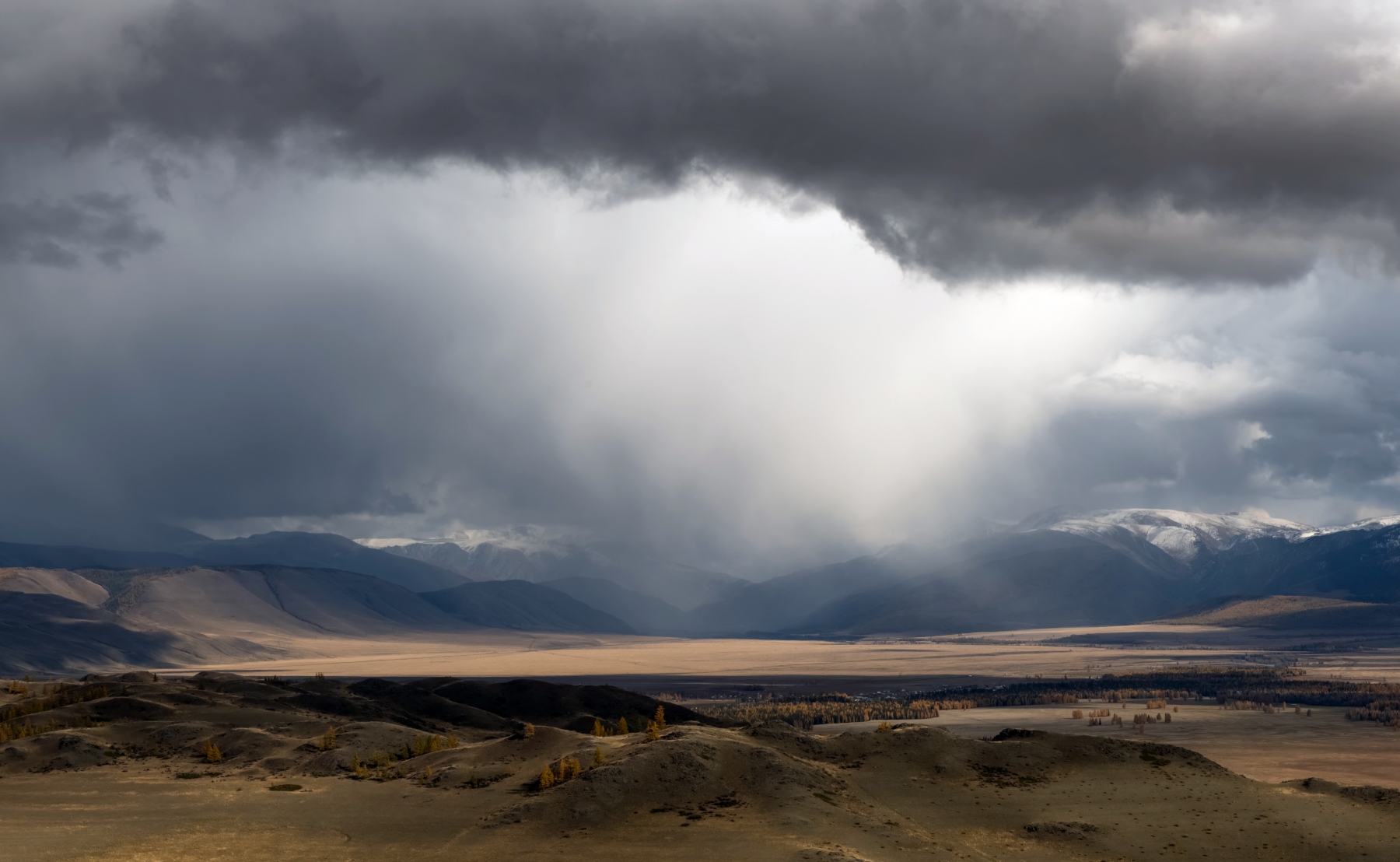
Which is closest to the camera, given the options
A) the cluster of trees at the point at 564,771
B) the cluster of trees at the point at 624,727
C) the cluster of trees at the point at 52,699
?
the cluster of trees at the point at 564,771

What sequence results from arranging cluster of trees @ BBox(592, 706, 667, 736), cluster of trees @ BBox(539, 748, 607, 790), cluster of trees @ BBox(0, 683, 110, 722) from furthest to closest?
cluster of trees @ BBox(0, 683, 110, 722), cluster of trees @ BBox(592, 706, 667, 736), cluster of trees @ BBox(539, 748, 607, 790)

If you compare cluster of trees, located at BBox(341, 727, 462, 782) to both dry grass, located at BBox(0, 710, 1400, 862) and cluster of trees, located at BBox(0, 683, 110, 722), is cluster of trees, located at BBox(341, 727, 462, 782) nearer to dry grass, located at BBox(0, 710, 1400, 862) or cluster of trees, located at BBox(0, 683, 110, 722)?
dry grass, located at BBox(0, 710, 1400, 862)

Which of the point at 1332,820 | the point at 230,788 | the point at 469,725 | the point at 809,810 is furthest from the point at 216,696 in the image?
the point at 1332,820

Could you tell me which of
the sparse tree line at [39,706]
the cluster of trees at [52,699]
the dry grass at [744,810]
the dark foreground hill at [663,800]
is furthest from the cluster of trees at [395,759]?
the cluster of trees at [52,699]

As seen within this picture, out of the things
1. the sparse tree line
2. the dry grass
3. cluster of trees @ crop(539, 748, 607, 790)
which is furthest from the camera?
the sparse tree line

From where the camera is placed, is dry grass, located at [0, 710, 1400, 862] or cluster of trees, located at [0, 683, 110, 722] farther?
cluster of trees, located at [0, 683, 110, 722]

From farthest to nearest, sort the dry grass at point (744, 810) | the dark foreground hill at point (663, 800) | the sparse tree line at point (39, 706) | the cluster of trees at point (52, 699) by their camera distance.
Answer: the cluster of trees at point (52, 699)
the sparse tree line at point (39, 706)
the dark foreground hill at point (663, 800)
the dry grass at point (744, 810)

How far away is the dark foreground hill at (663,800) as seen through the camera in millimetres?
70938

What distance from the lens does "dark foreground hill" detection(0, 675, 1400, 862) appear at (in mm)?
70938

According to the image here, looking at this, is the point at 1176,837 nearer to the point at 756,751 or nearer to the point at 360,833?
the point at 756,751

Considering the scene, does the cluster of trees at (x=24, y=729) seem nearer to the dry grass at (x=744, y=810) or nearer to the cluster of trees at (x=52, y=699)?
the cluster of trees at (x=52, y=699)

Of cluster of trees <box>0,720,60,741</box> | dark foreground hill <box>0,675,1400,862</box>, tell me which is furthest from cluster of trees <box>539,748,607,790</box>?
cluster of trees <box>0,720,60,741</box>

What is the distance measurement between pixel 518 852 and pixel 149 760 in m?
47.2

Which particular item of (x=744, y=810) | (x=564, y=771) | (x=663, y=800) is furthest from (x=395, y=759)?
(x=744, y=810)
